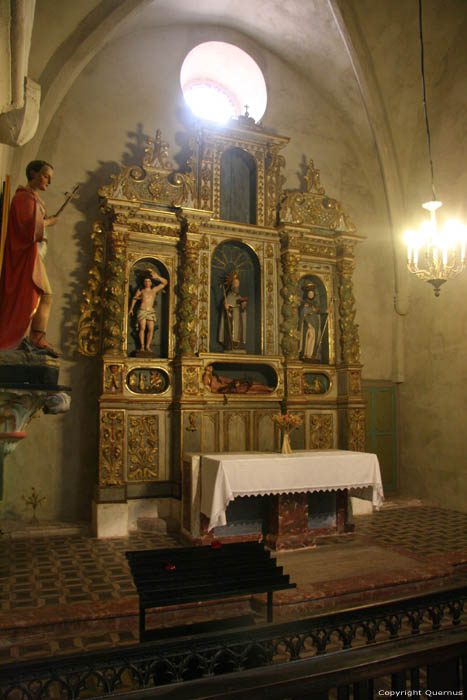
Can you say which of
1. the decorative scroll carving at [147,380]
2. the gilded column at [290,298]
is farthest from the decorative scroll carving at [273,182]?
the decorative scroll carving at [147,380]

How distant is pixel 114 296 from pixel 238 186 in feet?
10.4

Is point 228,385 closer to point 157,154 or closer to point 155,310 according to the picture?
point 155,310

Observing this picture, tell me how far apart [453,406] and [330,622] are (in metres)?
7.94

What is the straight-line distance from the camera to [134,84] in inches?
356

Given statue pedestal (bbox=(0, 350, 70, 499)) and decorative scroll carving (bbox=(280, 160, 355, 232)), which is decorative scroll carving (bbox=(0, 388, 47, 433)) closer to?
statue pedestal (bbox=(0, 350, 70, 499))

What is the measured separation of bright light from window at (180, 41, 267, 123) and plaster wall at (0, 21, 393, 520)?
0.19 m

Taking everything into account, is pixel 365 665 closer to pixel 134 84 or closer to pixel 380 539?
pixel 380 539

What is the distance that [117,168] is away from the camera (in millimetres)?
8758

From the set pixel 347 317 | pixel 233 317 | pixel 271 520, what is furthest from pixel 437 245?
pixel 271 520

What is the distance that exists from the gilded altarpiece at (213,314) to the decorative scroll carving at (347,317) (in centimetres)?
2

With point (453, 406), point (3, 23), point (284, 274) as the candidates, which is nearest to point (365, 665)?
point (3, 23)

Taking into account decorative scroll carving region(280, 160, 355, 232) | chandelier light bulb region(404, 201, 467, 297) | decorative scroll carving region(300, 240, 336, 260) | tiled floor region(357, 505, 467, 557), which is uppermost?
decorative scroll carving region(280, 160, 355, 232)

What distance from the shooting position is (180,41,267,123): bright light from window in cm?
1005

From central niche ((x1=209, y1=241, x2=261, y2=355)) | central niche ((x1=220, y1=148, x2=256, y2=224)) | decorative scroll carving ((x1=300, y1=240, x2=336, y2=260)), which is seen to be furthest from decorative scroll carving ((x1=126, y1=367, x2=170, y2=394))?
decorative scroll carving ((x1=300, y1=240, x2=336, y2=260))
